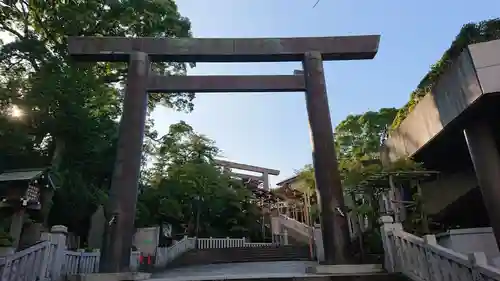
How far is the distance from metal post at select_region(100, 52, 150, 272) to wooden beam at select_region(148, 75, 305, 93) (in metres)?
0.41

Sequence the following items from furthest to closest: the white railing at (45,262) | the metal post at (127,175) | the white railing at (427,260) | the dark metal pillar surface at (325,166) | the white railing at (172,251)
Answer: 1. the white railing at (172,251)
2. the dark metal pillar surface at (325,166)
3. the metal post at (127,175)
4. the white railing at (45,262)
5. the white railing at (427,260)

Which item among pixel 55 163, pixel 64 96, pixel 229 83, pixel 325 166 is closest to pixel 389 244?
pixel 325 166

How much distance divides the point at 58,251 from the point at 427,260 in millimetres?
5127

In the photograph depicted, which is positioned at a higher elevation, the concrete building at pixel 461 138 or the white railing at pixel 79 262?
the concrete building at pixel 461 138

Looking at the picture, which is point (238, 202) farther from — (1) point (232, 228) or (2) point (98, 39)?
(2) point (98, 39)

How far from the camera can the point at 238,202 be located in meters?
21.2

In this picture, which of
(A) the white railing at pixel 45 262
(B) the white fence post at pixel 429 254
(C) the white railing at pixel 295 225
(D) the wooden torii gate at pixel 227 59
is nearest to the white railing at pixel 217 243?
(C) the white railing at pixel 295 225

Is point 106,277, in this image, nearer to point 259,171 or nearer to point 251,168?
point 251,168

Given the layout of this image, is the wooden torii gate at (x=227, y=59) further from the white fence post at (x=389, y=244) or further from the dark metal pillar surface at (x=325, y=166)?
the white fence post at (x=389, y=244)

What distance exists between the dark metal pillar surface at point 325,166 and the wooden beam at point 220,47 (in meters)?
0.33

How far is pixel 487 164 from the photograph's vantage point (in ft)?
24.0

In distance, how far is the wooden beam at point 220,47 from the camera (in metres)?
7.36

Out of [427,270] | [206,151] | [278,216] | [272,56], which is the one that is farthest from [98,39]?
[278,216]

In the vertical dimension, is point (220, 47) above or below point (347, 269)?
above
